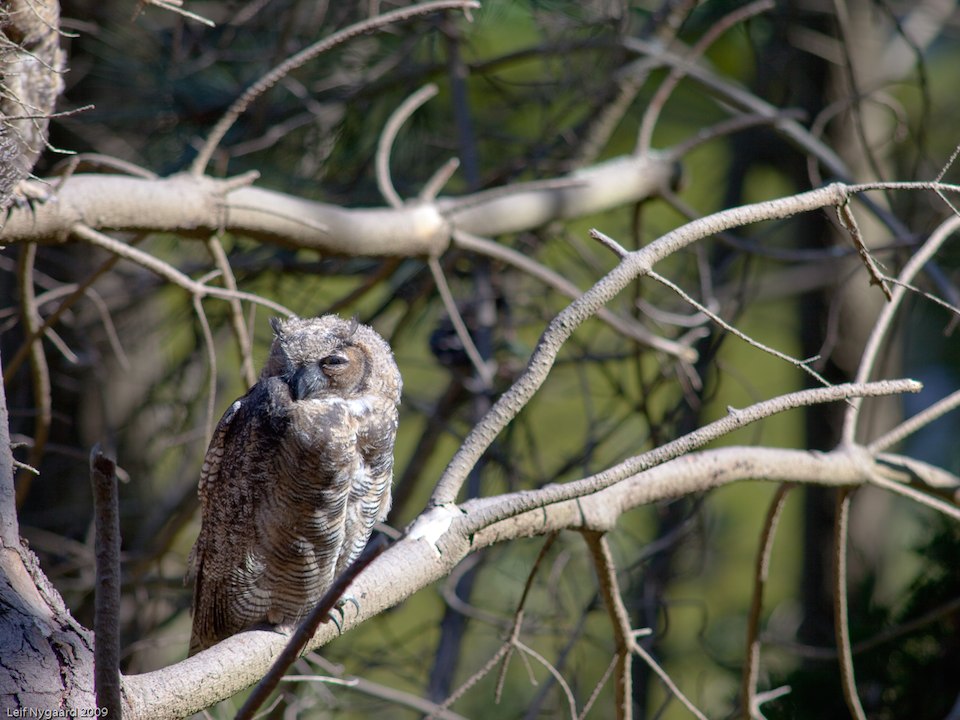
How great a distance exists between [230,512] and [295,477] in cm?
24

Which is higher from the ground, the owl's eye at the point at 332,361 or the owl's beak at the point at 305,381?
the owl's eye at the point at 332,361

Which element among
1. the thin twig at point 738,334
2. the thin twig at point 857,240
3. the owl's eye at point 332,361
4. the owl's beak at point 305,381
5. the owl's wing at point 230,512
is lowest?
the owl's wing at point 230,512

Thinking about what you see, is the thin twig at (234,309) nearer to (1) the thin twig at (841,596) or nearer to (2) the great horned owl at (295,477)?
(2) the great horned owl at (295,477)

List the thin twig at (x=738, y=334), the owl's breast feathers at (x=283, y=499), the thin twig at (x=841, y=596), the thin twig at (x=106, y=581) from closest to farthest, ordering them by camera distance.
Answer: the thin twig at (x=106, y=581) → the thin twig at (x=738, y=334) → the thin twig at (x=841, y=596) → the owl's breast feathers at (x=283, y=499)

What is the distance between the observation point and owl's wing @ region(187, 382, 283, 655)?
213 centimetres

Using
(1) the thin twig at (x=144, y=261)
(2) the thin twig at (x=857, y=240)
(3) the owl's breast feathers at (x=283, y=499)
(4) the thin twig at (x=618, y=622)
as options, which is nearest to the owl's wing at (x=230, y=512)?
(3) the owl's breast feathers at (x=283, y=499)

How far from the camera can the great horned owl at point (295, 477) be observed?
2092 millimetres

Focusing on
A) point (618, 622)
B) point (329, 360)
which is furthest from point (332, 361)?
point (618, 622)

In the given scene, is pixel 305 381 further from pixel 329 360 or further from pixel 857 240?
pixel 857 240

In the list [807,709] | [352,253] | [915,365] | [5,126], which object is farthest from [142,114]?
[915,365]

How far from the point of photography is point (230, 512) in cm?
221

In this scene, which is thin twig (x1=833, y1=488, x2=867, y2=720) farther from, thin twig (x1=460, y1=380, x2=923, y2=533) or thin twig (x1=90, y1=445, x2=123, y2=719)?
thin twig (x1=90, y1=445, x2=123, y2=719)

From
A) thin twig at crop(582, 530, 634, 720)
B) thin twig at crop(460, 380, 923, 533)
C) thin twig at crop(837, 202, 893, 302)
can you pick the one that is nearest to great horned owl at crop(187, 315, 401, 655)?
thin twig at crop(582, 530, 634, 720)

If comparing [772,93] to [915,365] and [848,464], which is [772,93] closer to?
[915,365]
